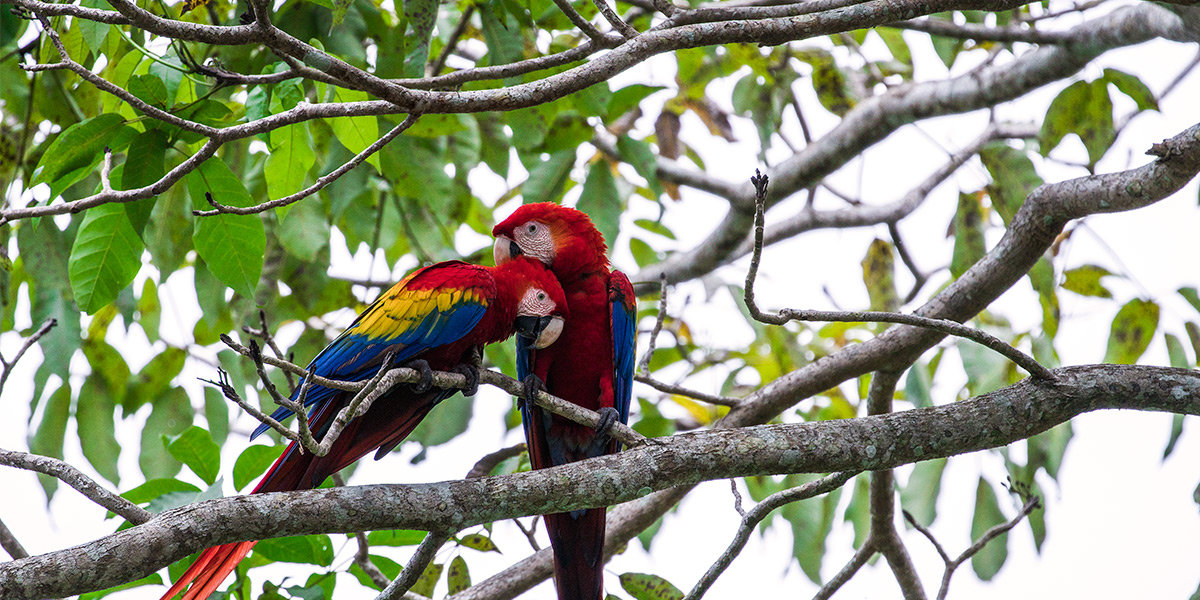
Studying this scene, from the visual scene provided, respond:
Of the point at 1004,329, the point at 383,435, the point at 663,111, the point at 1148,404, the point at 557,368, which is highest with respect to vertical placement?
the point at 663,111

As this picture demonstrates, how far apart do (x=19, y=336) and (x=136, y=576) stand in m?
1.91

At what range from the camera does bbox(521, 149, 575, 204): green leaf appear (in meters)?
2.97

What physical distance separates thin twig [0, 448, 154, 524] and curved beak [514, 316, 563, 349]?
1.06m

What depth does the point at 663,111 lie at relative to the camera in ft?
13.2

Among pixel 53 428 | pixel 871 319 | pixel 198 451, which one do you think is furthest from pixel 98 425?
pixel 871 319

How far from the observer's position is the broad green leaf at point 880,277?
3.38 meters

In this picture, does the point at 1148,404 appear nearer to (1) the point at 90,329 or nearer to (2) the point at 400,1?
(2) the point at 400,1

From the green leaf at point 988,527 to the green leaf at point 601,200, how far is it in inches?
56.8

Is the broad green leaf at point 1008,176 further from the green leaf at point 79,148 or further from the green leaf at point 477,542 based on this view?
the green leaf at point 79,148

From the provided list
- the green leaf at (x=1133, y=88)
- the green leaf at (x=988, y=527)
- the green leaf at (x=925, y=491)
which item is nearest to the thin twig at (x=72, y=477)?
the green leaf at (x=925, y=491)

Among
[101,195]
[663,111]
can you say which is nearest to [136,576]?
[101,195]

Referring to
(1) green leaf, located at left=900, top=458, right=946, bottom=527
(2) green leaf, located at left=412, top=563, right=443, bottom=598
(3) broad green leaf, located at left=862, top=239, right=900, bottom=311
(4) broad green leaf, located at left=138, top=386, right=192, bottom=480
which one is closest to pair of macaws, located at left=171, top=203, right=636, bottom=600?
(2) green leaf, located at left=412, top=563, right=443, bottom=598

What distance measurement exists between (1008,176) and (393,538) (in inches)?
84.9

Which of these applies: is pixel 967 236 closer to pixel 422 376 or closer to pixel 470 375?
pixel 470 375
